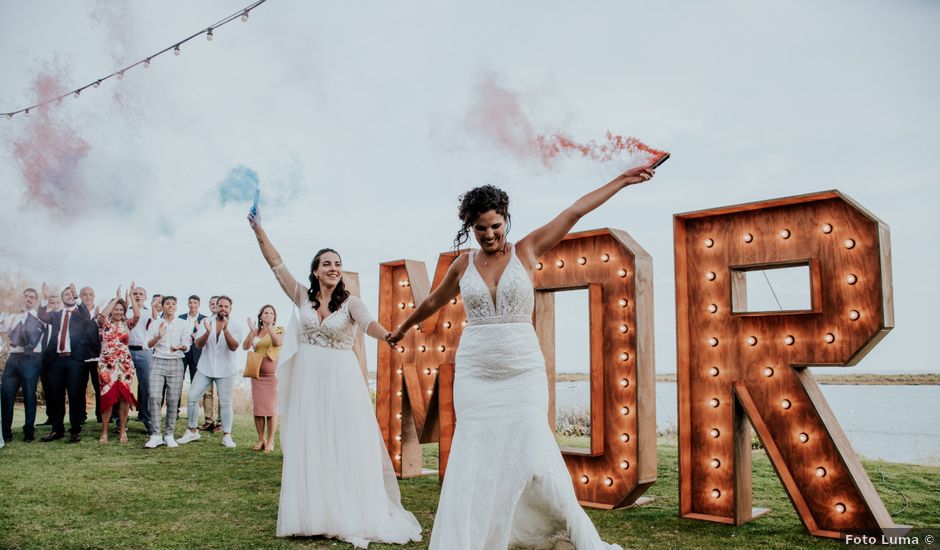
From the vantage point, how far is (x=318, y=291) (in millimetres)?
6379

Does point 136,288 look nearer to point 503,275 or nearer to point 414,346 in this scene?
point 414,346

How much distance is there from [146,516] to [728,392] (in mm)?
5456

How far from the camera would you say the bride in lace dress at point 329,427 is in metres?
5.73

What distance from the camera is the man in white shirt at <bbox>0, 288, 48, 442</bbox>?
35.9 feet

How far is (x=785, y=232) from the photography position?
617 centimetres

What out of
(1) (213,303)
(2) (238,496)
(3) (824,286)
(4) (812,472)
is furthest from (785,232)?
(1) (213,303)

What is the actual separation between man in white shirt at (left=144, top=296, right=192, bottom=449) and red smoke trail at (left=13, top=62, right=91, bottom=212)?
321cm

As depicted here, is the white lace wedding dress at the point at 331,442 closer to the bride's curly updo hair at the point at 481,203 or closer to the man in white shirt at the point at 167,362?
Answer: the bride's curly updo hair at the point at 481,203

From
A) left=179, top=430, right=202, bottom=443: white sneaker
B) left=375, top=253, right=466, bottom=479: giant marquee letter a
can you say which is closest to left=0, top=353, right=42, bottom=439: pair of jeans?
left=179, top=430, right=202, bottom=443: white sneaker

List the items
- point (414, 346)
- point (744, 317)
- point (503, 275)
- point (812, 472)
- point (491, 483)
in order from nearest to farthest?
point (491, 483) < point (503, 275) < point (812, 472) < point (744, 317) < point (414, 346)

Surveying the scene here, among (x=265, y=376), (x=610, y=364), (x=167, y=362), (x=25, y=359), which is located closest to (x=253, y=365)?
(x=265, y=376)

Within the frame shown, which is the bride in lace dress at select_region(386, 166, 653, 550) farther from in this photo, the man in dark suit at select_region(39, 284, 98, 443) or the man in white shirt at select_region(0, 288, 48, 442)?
the man in white shirt at select_region(0, 288, 48, 442)

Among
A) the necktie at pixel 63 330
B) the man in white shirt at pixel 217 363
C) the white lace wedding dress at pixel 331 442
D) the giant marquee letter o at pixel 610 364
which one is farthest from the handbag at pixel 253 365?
the white lace wedding dress at pixel 331 442

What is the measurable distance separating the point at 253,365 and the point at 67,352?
10.2ft
